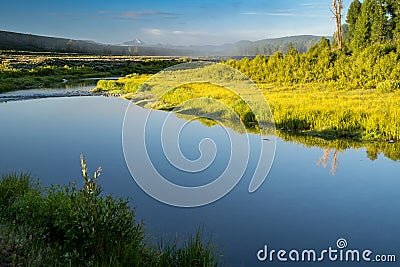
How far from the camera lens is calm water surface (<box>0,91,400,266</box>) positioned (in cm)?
646

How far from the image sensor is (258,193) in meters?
8.63

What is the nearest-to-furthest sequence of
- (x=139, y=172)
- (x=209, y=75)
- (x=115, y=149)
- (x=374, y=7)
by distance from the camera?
(x=139, y=172) < (x=115, y=149) < (x=209, y=75) < (x=374, y=7)

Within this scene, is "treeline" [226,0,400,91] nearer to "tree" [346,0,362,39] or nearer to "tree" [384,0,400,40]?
"tree" [384,0,400,40]

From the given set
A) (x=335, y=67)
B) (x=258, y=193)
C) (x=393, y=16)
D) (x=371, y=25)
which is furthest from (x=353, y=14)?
(x=258, y=193)

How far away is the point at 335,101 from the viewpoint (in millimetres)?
16078

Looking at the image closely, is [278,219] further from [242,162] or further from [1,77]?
[1,77]

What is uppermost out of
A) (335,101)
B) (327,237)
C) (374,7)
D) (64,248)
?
(374,7)

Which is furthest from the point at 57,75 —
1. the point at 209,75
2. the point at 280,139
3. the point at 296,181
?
the point at 296,181

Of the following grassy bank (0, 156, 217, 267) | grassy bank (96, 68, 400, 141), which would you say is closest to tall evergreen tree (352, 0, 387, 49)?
grassy bank (96, 68, 400, 141)

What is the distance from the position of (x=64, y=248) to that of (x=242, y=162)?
6.52 metres

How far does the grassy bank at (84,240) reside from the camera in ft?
14.9

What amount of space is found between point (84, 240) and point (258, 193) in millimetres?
4511

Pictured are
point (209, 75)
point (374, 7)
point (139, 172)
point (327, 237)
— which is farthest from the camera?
point (374, 7)

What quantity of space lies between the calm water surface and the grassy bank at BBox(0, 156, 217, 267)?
114cm
